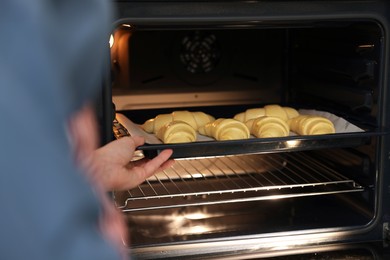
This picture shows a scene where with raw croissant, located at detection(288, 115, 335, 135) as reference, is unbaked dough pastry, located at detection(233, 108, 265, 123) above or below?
above

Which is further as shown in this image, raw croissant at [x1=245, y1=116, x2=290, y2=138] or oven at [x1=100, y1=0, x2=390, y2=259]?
raw croissant at [x1=245, y1=116, x2=290, y2=138]

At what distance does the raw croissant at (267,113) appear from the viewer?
153 centimetres

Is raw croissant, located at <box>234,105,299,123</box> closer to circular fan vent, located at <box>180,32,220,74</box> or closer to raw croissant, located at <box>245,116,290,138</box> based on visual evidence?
raw croissant, located at <box>245,116,290,138</box>

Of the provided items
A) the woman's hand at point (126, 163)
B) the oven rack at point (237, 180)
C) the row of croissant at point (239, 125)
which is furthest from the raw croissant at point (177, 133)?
the oven rack at point (237, 180)

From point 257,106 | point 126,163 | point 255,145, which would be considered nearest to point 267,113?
point 257,106

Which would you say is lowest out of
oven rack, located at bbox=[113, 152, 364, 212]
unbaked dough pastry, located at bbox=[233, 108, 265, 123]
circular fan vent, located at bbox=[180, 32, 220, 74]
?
oven rack, located at bbox=[113, 152, 364, 212]

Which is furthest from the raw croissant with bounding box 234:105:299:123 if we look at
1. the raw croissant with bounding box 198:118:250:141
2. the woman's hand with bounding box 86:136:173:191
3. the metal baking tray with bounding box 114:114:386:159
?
the woman's hand with bounding box 86:136:173:191

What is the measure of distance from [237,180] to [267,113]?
0.23 m

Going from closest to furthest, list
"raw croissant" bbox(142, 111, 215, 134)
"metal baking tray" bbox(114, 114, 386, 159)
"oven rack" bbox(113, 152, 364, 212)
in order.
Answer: "metal baking tray" bbox(114, 114, 386, 159) < "raw croissant" bbox(142, 111, 215, 134) < "oven rack" bbox(113, 152, 364, 212)

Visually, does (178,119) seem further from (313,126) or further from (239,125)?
(313,126)

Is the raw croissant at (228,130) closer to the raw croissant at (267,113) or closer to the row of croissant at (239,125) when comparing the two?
the row of croissant at (239,125)

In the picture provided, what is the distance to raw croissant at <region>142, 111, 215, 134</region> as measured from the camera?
145 cm

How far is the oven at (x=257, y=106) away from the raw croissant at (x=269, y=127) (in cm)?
5

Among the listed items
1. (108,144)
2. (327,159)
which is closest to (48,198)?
(108,144)
